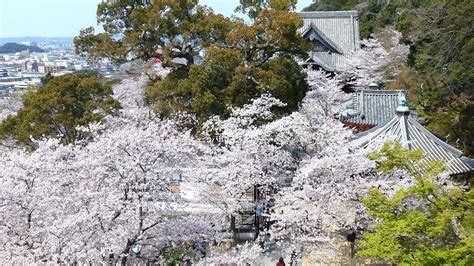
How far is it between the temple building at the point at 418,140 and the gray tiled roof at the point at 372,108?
6.70 m

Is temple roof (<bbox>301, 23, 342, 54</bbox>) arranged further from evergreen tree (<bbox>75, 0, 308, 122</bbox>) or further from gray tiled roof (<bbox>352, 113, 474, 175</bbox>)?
gray tiled roof (<bbox>352, 113, 474, 175</bbox>)

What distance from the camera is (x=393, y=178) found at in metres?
13.1

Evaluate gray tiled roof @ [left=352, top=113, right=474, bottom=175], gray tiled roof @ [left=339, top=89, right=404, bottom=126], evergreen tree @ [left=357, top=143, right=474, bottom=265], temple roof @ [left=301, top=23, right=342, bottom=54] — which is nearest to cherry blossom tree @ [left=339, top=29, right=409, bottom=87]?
temple roof @ [left=301, top=23, right=342, bottom=54]

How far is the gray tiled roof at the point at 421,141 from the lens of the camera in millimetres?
14109

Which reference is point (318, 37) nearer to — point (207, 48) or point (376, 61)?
point (376, 61)

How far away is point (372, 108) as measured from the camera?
21672mm

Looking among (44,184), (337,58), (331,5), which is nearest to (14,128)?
(44,184)

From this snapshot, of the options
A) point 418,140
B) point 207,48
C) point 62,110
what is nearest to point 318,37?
point 207,48

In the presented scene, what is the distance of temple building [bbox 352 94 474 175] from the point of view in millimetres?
14125

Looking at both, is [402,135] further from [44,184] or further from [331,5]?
[331,5]

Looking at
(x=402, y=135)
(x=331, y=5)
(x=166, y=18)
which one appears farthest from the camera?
(x=331, y=5)

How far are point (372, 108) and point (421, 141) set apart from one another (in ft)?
24.4

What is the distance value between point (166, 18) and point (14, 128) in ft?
21.7

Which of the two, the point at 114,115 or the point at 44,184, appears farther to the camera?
the point at 114,115
